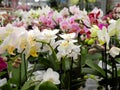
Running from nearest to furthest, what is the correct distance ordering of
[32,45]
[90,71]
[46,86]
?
1. [46,86]
2. [32,45]
3. [90,71]

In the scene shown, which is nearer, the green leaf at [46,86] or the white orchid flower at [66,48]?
the green leaf at [46,86]

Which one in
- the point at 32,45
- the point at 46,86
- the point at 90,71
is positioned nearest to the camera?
the point at 46,86

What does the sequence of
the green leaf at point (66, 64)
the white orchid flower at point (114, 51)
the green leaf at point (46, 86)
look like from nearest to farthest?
the green leaf at point (46, 86)
the white orchid flower at point (114, 51)
the green leaf at point (66, 64)

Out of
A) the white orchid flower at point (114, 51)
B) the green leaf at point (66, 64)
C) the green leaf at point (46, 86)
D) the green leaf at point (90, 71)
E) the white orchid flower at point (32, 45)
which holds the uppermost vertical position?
the white orchid flower at point (32, 45)

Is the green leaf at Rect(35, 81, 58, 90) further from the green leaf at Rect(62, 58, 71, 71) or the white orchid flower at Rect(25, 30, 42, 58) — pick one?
the green leaf at Rect(62, 58, 71, 71)

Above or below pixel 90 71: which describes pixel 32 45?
above

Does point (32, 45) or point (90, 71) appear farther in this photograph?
point (90, 71)

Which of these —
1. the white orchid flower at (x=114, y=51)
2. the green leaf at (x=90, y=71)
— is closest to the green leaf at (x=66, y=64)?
the green leaf at (x=90, y=71)

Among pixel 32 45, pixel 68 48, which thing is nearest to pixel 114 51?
pixel 68 48

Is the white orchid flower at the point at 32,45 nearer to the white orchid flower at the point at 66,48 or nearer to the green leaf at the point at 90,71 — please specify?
the white orchid flower at the point at 66,48

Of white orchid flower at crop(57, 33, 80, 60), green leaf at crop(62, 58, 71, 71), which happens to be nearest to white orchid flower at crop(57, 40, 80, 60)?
white orchid flower at crop(57, 33, 80, 60)

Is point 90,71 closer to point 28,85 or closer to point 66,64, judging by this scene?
point 66,64

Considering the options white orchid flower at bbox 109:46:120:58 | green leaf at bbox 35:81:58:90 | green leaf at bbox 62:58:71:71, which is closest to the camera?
green leaf at bbox 35:81:58:90

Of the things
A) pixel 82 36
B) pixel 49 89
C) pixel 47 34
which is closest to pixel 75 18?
pixel 82 36
